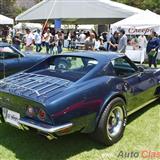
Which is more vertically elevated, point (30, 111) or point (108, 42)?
point (108, 42)

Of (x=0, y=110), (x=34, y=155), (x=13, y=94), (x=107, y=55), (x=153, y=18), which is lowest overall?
(x=34, y=155)

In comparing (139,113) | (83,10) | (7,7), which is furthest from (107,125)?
(7,7)

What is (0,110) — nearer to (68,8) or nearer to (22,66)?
(22,66)

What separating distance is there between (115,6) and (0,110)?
462 inches

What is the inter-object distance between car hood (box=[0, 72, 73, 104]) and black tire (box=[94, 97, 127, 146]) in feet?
2.25

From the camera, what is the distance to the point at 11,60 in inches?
326

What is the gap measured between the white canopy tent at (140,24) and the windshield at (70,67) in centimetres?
1047

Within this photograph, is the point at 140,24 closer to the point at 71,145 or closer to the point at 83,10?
the point at 83,10

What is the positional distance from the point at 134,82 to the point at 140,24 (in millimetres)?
10487

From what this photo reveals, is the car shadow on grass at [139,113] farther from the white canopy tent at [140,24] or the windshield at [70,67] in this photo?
the white canopy tent at [140,24]

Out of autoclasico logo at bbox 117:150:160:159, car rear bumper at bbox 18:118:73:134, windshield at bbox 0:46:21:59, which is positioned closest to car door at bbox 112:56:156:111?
autoclasico logo at bbox 117:150:160:159

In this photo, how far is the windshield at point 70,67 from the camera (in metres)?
4.61

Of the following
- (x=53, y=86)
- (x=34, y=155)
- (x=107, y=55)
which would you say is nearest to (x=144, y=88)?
(x=107, y=55)

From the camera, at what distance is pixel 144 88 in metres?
5.44
